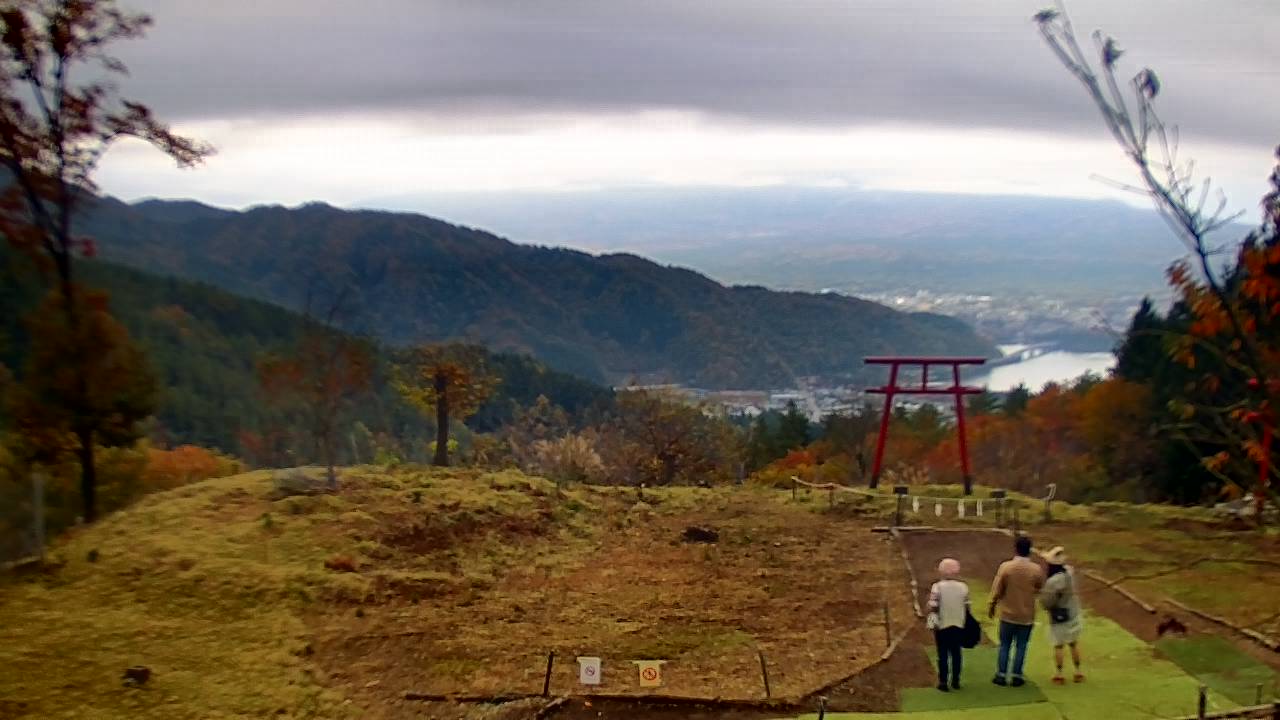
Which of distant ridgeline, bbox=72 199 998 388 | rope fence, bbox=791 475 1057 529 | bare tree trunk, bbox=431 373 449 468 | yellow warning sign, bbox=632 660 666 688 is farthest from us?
distant ridgeline, bbox=72 199 998 388

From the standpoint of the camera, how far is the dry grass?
359 inches

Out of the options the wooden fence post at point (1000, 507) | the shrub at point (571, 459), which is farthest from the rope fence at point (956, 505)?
the shrub at point (571, 459)

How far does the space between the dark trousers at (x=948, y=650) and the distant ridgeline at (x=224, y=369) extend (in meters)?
31.5

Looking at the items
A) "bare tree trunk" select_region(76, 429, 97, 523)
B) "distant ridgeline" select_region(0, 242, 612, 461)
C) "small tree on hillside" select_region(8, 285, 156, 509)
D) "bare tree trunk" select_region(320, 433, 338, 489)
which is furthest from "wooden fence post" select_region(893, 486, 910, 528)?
"distant ridgeline" select_region(0, 242, 612, 461)

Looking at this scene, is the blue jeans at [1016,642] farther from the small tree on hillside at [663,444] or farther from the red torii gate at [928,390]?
the small tree on hillside at [663,444]

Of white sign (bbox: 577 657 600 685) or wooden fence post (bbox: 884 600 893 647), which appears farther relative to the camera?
wooden fence post (bbox: 884 600 893 647)

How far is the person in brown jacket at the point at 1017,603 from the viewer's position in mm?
8953

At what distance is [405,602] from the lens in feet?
37.5

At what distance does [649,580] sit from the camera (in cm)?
1284

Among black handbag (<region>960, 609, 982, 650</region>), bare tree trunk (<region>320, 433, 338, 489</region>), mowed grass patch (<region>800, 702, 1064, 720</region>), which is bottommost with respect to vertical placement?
mowed grass patch (<region>800, 702, 1064, 720</region>)

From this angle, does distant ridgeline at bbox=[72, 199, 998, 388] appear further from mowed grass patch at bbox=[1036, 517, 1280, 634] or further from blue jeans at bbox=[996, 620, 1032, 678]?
blue jeans at bbox=[996, 620, 1032, 678]

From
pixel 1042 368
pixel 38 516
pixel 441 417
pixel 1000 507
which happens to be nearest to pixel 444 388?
pixel 441 417

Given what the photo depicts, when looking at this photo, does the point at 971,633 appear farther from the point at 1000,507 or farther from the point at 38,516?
the point at 38,516

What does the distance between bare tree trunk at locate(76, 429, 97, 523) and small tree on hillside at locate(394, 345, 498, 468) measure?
22.6ft
